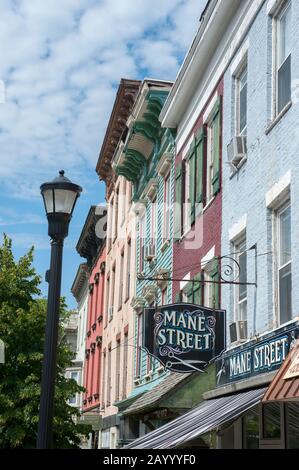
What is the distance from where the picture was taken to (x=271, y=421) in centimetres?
1247

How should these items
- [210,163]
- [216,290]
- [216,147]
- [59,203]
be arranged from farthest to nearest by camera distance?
1. [210,163]
2. [216,147]
3. [216,290]
4. [59,203]

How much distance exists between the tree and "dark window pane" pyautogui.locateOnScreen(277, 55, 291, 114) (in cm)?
1196

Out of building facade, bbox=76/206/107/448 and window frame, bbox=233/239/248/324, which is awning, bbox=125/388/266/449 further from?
building facade, bbox=76/206/107/448

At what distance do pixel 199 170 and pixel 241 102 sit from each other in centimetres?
302

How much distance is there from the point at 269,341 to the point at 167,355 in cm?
224

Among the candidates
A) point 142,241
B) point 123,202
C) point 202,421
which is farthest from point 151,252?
point 202,421

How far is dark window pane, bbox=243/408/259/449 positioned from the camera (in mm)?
13508

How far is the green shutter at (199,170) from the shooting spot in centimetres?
1795

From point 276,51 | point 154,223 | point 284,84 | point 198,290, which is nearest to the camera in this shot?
point 284,84

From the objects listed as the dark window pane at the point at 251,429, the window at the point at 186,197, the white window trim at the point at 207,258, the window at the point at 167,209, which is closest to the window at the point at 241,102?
the white window trim at the point at 207,258

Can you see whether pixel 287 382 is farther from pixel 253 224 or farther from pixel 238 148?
pixel 238 148

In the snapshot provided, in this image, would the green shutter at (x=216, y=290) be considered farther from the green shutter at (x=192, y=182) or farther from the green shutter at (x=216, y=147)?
the green shutter at (x=192, y=182)

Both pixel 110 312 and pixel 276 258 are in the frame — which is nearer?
pixel 276 258

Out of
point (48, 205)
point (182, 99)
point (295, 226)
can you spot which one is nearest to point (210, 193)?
point (182, 99)
